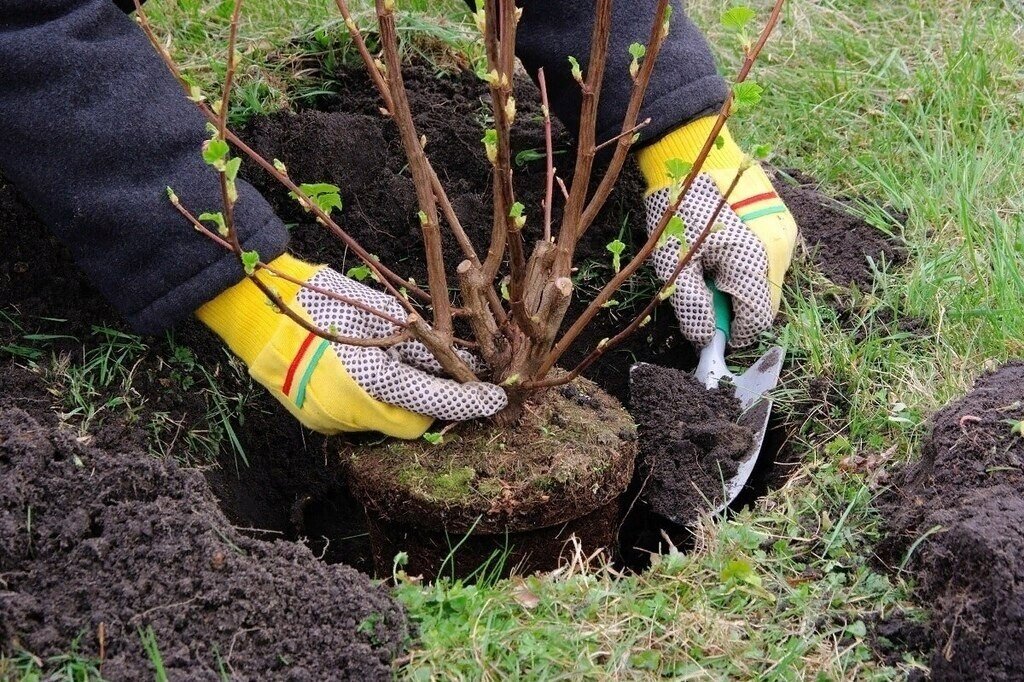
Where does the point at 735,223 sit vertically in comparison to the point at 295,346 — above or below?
above

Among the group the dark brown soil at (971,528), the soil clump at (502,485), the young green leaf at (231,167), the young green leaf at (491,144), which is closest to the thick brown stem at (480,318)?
the soil clump at (502,485)

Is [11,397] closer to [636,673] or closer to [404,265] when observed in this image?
[404,265]

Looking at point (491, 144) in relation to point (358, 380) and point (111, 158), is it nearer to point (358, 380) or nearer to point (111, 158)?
point (358, 380)

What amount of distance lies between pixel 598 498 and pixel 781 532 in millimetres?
350

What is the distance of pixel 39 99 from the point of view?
1.83 m

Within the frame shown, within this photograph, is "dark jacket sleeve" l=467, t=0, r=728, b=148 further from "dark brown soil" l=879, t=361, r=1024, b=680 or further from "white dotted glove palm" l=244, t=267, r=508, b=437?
"dark brown soil" l=879, t=361, r=1024, b=680

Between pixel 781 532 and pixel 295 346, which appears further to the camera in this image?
pixel 295 346

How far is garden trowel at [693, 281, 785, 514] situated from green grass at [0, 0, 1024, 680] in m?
0.04

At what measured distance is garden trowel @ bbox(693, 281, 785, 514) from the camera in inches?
83.0

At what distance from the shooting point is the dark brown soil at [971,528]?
1.41 m

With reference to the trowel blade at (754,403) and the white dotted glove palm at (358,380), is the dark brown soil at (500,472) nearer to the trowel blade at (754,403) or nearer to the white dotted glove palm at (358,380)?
the white dotted glove palm at (358,380)

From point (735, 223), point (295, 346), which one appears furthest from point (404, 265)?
point (735, 223)

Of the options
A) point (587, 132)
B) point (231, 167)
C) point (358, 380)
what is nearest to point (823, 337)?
point (587, 132)

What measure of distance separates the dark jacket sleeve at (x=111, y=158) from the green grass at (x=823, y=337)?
0.23 m
